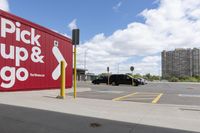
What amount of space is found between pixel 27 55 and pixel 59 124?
10729 millimetres

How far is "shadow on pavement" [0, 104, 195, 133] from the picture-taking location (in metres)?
6.66

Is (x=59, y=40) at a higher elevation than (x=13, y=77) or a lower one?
higher

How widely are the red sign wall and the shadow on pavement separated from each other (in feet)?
24.7

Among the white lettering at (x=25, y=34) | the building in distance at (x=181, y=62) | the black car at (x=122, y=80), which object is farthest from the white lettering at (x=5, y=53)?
the building in distance at (x=181, y=62)

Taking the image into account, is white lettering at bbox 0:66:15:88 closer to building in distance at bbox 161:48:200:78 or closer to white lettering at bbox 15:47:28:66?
white lettering at bbox 15:47:28:66

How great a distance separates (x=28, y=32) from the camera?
17312mm

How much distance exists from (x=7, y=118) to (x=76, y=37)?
7.05 m

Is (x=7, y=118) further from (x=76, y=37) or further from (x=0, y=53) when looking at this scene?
(x=0, y=53)

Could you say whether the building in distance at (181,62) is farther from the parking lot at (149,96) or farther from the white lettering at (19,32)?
the white lettering at (19,32)

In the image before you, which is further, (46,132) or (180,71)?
(180,71)

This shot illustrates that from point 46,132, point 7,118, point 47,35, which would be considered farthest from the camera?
point 47,35

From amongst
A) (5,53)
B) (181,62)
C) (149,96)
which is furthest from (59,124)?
(181,62)

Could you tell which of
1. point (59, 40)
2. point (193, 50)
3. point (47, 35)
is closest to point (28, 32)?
point (47, 35)

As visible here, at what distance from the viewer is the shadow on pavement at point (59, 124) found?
666 centimetres
